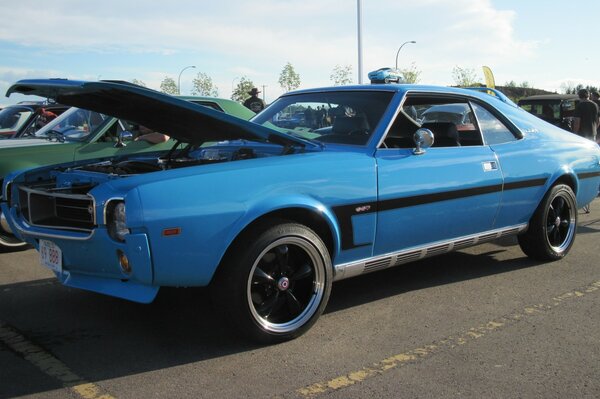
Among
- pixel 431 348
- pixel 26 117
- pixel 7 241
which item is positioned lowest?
pixel 431 348

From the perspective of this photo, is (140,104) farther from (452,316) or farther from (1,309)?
(452,316)

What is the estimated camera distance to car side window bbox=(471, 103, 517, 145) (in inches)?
182

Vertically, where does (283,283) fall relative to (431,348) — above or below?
above

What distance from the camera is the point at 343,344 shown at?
10.9 ft

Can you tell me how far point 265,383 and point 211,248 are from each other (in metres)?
0.75

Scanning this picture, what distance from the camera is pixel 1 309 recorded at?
3943 millimetres

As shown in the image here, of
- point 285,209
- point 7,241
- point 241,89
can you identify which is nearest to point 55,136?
point 7,241

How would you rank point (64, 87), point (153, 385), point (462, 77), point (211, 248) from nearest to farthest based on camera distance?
point (153, 385), point (211, 248), point (64, 87), point (462, 77)

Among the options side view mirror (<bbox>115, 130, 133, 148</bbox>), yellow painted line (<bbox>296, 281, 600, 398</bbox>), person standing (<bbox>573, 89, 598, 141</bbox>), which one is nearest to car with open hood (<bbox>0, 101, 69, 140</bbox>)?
side view mirror (<bbox>115, 130, 133, 148</bbox>)

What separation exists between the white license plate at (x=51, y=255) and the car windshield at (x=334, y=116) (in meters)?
1.89

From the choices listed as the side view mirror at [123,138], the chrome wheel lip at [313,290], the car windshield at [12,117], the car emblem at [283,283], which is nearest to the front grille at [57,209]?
the chrome wheel lip at [313,290]

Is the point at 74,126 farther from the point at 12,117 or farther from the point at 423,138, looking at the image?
the point at 423,138

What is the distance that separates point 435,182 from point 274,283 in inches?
56.0

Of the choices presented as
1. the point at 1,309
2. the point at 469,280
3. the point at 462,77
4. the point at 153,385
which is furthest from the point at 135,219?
the point at 462,77
